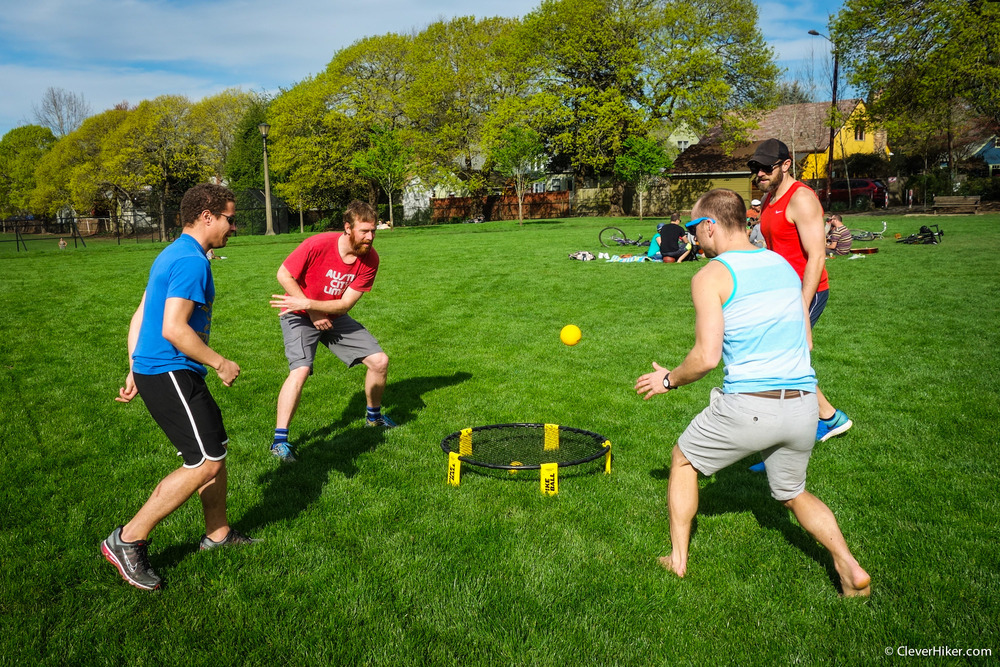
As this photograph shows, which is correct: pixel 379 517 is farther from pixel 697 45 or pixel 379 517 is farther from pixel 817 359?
pixel 697 45

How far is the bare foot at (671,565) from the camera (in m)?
3.74

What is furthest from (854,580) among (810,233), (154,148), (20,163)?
(20,163)

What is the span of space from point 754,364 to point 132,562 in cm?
337

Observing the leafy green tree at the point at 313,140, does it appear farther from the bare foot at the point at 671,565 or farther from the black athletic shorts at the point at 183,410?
the bare foot at the point at 671,565

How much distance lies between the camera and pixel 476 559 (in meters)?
3.96

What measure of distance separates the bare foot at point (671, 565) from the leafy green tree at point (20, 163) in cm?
7100

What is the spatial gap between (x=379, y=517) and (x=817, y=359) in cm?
Result: 646

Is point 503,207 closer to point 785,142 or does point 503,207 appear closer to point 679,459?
point 785,142

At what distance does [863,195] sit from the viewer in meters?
39.9

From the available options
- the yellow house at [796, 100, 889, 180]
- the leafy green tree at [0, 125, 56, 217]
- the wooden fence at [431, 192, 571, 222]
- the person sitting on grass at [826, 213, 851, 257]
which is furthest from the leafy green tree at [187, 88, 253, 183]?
the person sitting on grass at [826, 213, 851, 257]

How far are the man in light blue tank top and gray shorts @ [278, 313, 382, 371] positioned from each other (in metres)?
3.59

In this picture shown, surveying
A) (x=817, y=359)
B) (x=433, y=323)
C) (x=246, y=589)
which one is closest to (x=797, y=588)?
(x=246, y=589)

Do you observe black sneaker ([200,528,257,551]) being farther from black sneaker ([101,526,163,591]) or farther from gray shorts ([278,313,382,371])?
gray shorts ([278,313,382,371])

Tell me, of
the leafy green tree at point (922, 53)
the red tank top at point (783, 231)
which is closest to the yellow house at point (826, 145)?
the leafy green tree at point (922, 53)
